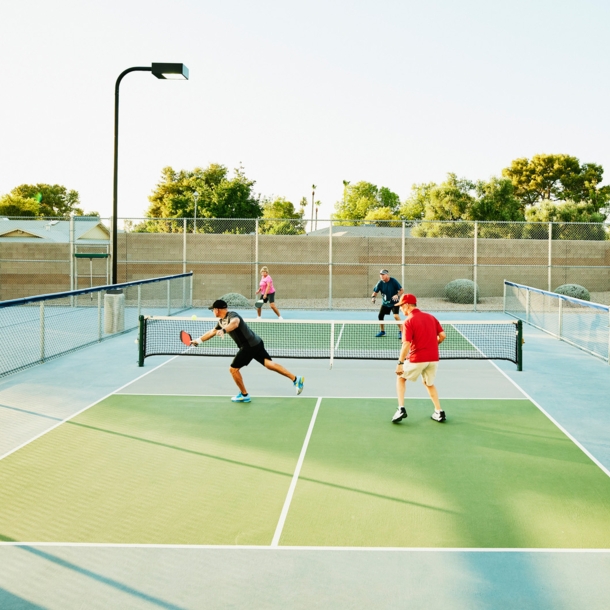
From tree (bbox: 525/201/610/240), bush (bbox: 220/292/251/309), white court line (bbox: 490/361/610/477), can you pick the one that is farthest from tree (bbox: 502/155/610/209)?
white court line (bbox: 490/361/610/477)

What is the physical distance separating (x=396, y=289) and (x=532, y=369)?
15.7ft

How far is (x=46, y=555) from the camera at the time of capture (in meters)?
5.06

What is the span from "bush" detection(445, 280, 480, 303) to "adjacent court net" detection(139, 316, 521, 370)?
25.1ft

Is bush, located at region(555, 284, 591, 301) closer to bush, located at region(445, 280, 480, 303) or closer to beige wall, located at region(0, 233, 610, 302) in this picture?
beige wall, located at region(0, 233, 610, 302)

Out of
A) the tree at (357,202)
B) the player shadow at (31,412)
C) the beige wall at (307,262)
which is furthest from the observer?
the tree at (357,202)

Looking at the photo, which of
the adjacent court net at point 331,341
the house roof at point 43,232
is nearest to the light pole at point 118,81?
the adjacent court net at point 331,341

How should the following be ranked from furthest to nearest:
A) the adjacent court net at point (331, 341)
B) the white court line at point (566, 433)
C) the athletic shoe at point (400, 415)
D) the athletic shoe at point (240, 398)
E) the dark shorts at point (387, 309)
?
the dark shorts at point (387, 309), the adjacent court net at point (331, 341), the athletic shoe at point (240, 398), the athletic shoe at point (400, 415), the white court line at point (566, 433)

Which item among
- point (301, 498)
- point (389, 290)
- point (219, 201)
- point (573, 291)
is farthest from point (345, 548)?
point (219, 201)

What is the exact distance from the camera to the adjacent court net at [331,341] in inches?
523

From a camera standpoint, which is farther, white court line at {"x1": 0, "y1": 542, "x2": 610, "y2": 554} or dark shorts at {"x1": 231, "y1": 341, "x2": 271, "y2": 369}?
dark shorts at {"x1": 231, "y1": 341, "x2": 271, "y2": 369}

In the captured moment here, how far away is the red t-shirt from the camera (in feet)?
28.1

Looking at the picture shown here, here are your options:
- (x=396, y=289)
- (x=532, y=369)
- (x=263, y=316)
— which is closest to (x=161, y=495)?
(x=532, y=369)

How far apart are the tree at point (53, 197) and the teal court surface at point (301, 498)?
264 feet

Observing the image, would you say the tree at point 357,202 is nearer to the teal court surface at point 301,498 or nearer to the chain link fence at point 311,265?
the chain link fence at point 311,265
